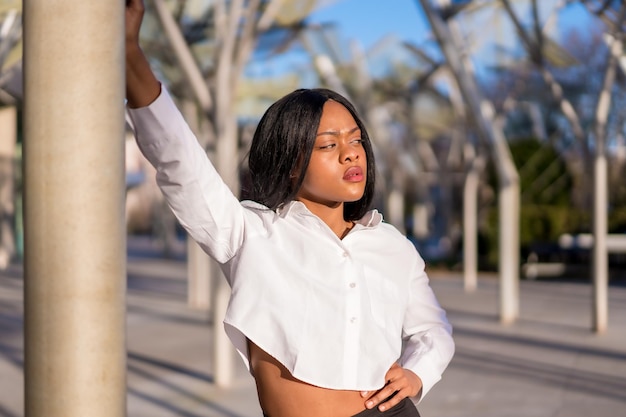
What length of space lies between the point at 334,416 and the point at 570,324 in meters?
10.6

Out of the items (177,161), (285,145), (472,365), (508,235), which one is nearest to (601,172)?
(508,235)

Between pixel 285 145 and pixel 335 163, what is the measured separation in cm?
12

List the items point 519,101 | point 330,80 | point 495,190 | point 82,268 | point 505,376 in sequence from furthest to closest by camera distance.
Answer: point 519,101, point 495,190, point 330,80, point 505,376, point 82,268

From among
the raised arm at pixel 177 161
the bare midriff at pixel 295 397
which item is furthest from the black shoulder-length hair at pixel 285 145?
the bare midriff at pixel 295 397

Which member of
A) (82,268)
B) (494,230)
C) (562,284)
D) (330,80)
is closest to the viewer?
(82,268)

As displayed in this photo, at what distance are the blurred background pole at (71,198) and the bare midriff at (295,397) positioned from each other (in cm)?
40

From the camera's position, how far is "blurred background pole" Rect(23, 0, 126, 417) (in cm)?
167

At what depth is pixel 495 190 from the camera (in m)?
25.6

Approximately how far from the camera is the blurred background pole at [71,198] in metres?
1.67

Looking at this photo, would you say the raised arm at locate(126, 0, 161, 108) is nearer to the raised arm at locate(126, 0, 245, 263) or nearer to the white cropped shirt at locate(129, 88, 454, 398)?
the raised arm at locate(126, 0, 245, 263)

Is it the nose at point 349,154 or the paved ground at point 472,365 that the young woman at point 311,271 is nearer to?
the nose at point 349,154

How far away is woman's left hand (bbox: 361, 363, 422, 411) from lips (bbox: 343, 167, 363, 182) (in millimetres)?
415

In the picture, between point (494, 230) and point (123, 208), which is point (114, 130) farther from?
point (494, 230)

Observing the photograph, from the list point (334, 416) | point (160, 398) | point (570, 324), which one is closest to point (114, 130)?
point (334, 416)
